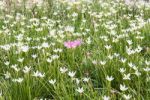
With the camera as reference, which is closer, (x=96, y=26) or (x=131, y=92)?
(x=131, y=92)

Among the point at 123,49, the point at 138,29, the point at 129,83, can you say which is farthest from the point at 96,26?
the point at 129,83

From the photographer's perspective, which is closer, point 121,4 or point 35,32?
point 35,32

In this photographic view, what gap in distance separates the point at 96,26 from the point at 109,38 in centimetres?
82

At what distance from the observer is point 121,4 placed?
7.31 m

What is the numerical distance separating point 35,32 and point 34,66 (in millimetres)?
1344

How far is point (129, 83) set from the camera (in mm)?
3566

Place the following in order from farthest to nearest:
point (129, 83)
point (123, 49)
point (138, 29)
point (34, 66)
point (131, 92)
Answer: point (138, 29)
point (123, 49)
point (34, 66)
point (129, 83)
point (131, 92)

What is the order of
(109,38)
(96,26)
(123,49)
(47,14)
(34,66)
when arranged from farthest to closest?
(47,14), (96,26), (109,38), (123,49), (34,66)

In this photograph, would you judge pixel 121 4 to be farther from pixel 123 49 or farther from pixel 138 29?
pixel 123 49

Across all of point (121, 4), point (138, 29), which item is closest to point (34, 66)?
point (138, 29)

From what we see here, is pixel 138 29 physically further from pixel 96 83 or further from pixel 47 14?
pixel 47 14

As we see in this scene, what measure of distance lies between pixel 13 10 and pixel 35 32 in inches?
80.3

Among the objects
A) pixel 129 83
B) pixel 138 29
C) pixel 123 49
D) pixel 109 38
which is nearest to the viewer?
pixel 129 83

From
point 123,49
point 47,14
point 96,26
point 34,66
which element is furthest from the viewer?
point 47,14
